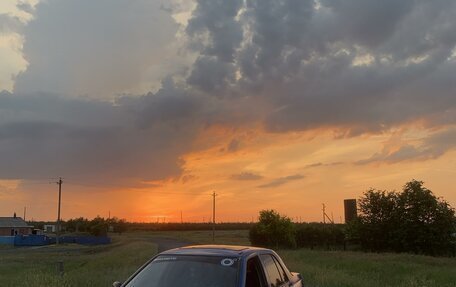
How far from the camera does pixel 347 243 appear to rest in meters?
58.0

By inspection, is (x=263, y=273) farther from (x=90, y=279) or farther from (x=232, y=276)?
(x=90, y=279)

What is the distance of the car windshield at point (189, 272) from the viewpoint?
5.91 metres

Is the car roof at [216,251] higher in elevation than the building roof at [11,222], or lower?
lower

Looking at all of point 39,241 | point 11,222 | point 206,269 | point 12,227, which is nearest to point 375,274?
point 206,269

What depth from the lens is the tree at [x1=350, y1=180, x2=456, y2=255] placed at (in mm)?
46750

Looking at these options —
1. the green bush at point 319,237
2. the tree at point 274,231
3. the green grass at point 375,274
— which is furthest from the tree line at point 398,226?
the green grass at point 375,274

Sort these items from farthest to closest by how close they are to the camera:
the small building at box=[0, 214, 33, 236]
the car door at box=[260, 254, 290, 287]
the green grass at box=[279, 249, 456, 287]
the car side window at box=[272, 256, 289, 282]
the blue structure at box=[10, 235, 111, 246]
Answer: the small building at box=[0, 214, 33, 236] → the blue structure at box=[10, 235, 111, 246] → the green grass at box=[279, 249, 456, 287] → the car side window at box=[272, 256, 289, 282] → the car door at box=[260, 254, 290, 287]

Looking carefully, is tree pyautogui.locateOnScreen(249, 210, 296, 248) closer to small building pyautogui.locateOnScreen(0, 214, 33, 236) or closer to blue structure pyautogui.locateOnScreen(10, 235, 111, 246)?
blue structure pyautogui.locateOnScreen(10, 235, 111, 246)

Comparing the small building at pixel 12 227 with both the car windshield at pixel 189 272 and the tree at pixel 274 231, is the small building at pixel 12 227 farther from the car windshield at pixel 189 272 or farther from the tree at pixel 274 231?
the car windshield at pixel 189 272

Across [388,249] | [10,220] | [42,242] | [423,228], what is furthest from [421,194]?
[10,220]

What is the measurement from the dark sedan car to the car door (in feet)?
0.09

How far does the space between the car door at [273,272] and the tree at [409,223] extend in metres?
42.6

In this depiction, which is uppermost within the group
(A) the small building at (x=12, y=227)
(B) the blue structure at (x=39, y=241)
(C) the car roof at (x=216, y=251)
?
(A) the small building at (x=12, y=227)

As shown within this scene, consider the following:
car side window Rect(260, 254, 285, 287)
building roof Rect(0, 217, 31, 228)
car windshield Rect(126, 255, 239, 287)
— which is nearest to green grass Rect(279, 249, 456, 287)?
car side window Rect(260, 254, 285, 287)
